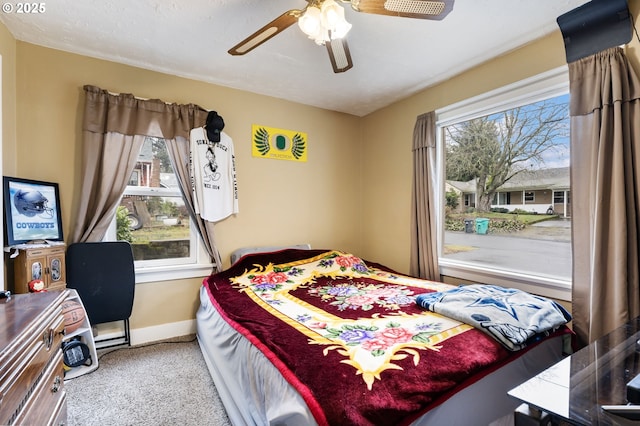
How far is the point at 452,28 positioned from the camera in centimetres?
205

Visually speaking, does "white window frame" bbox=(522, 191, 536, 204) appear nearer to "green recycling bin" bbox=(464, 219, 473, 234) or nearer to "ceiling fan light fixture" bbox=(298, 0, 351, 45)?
"green recycling bin" bbox=(464, 219, 473, 234)

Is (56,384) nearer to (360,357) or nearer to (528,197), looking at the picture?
(360,357)

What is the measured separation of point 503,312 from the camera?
1614mm

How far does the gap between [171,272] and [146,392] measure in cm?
105

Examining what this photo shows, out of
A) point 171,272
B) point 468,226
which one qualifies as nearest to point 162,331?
point 171,272

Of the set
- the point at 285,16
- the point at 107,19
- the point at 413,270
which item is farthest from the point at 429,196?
the point at 107,19

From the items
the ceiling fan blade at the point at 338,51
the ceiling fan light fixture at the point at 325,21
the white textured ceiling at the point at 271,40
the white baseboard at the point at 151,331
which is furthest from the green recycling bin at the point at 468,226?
the white baseboard at the point at 151,331

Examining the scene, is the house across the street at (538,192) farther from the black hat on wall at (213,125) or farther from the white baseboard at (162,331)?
the white baseboard at (162,331)

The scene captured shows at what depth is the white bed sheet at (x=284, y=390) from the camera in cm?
109

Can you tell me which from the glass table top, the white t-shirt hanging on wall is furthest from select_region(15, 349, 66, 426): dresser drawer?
the white t-shirt hanging on wall

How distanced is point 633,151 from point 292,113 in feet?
9.22

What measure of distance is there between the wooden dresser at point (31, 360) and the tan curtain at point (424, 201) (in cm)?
268

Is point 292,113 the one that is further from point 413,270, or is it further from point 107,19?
point 413,270

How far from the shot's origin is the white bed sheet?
42.8 inches
